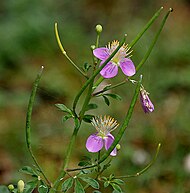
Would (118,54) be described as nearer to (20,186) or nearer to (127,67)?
(127,67)

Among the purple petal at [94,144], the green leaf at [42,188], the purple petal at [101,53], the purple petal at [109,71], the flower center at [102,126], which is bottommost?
the green leaf at [42,188]

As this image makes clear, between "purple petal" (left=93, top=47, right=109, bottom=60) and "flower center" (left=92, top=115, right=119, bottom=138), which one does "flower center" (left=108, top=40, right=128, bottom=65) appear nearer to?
"purple petal" (left=93, top=47, right=109, bottom=60)

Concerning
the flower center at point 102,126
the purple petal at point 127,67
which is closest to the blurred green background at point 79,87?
the flower center at point 102,126

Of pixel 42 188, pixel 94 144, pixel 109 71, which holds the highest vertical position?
pixel 109 71

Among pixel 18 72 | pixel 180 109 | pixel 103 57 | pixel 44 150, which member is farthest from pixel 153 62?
pixel 103 57

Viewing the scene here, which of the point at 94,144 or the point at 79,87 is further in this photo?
the point at 79,87

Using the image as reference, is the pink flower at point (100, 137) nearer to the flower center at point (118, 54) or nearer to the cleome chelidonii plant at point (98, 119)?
the cleome chelidonii plant at point (98, 119)

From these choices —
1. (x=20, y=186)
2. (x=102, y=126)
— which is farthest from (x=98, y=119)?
(x=20, y=186)
